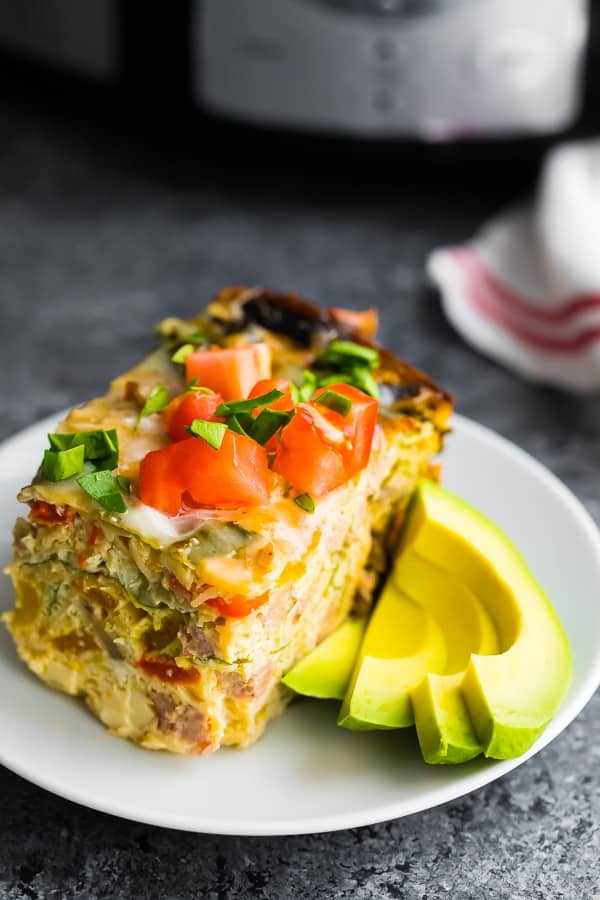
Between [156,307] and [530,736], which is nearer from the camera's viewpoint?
[530,736]

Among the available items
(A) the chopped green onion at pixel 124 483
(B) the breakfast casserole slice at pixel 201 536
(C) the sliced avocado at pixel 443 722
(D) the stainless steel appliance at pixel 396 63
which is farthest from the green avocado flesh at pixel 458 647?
(D) the stainless steel appliance at pixel 396 63

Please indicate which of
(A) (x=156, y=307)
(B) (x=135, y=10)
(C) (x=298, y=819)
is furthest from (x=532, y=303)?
(C) (x=298, y=819)

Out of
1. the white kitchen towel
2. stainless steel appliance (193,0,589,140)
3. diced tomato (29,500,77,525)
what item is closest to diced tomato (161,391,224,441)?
diced tomato (29,500,77,525)

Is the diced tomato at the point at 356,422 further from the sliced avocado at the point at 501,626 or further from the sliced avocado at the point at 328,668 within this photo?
the sliced avocado at the point at 328,668

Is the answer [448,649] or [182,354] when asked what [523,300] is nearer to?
[182,354]

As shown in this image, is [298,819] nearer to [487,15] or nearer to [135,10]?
[487,15]

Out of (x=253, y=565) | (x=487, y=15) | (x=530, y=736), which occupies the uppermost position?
(x=487, y=15)
